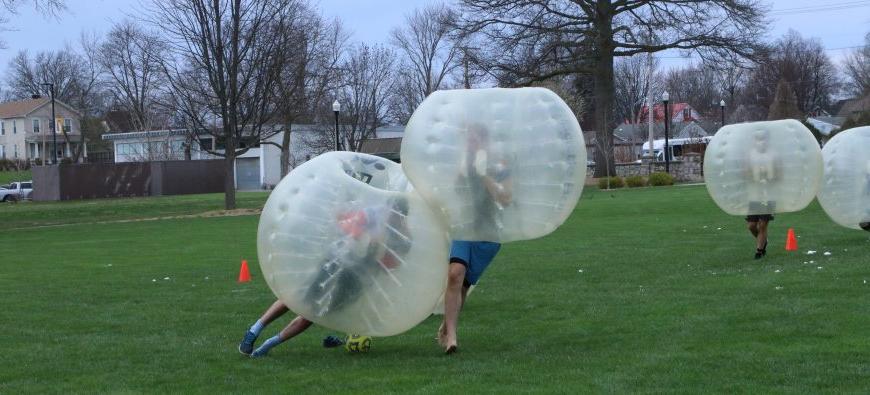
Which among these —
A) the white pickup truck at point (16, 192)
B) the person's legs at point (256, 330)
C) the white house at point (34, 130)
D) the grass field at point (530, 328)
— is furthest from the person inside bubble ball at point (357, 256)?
the white house at point (34, 130)

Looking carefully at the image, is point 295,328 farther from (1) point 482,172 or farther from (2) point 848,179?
(2) point 848,179

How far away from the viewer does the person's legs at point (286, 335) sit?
26.2 ft

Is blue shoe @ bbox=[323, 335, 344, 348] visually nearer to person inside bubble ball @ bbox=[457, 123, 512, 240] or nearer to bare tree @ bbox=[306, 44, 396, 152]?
person inside bubble ball @ bbox=[457, 123, 512, 240]

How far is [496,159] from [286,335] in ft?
7.25

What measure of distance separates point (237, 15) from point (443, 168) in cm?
3328

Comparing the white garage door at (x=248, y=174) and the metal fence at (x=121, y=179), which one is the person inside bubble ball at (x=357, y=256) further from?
the white garage door at (x=248, y=174)

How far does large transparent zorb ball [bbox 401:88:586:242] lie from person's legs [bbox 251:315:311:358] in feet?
4.74

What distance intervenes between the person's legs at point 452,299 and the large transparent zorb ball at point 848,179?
27.0ft

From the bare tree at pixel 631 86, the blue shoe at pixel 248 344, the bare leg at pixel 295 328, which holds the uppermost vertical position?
the bare tree at pixel 631 86

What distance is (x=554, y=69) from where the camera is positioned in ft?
163

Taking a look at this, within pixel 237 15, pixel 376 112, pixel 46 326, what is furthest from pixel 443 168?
pixel 376 112

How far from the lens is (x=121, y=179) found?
202ft

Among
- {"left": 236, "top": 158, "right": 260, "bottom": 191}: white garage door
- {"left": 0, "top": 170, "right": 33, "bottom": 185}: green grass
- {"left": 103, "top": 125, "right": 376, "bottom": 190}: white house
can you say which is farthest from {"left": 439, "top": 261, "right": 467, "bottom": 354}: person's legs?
{"left": 0, "top": 170, "right": 33, "bottom": 185}: green grass

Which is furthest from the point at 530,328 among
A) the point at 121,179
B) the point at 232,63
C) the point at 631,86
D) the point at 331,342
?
the point at 631,86
